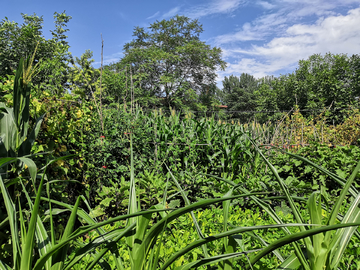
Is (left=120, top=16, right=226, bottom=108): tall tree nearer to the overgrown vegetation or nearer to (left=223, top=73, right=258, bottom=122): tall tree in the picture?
(left=223, top=73, right=258, bottom=122): tall tree

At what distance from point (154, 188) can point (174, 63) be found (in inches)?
827

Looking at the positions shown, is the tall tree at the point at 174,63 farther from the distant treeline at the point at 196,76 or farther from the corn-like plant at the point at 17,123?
the corn-like plant at the point at 17,123

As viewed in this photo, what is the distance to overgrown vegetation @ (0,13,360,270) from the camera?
70cm

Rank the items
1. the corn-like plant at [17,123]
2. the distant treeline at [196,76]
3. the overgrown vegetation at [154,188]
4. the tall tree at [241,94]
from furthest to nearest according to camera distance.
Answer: the tall tree at [241,94]
the distant treeline at [196,76]
the corn-like plant at [17,123]
the overgrown vegetation at [154,188]

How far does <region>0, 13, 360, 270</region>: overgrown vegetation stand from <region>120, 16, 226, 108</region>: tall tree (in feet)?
50.3

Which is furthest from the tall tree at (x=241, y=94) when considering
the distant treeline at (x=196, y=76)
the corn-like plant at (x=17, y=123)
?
the corn-like plant at (x=17, y=123)

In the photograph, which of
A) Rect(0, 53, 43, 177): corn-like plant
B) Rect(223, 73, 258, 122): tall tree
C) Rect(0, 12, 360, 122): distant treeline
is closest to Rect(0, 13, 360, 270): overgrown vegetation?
Rect(0, 53, 43, 177): corn-like plant

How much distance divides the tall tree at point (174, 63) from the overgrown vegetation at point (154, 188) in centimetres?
1532

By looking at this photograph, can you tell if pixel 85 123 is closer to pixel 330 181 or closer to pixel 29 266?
pixel 29 266

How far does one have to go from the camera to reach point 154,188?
7.70 feet

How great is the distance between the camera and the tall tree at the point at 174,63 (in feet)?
67.2

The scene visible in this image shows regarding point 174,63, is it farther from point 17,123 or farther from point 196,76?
point 17,123

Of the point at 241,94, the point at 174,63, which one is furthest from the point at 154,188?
the point at 241,94

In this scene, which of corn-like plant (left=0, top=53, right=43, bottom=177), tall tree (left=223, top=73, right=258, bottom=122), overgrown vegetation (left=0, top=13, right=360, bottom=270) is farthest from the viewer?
tall tree (left=223, top=73, right=258, bottom=122)
